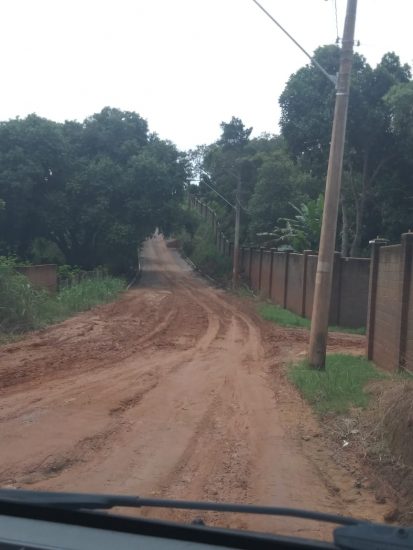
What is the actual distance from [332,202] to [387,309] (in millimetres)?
2688

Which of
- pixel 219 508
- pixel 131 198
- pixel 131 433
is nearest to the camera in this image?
pixel 219 508

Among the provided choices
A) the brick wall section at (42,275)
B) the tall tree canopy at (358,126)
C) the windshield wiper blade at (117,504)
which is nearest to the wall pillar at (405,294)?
the windshield wiper blade at (117,504)

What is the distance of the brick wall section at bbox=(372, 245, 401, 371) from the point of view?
12841mm

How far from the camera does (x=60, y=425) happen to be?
837 cm

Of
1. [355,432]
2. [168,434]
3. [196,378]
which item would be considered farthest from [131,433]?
[196,378]

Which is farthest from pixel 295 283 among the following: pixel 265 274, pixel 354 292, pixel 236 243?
pixel 236 243

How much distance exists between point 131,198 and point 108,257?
4.55 meters

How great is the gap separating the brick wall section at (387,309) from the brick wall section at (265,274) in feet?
64.0

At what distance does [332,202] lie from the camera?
12.5m

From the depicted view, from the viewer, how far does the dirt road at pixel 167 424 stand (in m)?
6.23

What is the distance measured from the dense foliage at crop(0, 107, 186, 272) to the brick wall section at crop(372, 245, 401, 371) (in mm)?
25535

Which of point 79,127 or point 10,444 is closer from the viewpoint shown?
point 10,444

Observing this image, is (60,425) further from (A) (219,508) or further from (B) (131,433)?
(A) (219,508)

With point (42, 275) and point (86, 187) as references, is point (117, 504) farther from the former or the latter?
point (86, 187)
